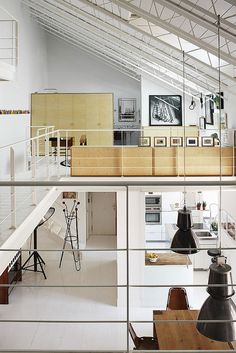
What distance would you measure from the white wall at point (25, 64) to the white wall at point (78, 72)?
419 millimetres

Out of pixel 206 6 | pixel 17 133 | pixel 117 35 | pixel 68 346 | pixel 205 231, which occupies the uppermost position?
pixel 117 35

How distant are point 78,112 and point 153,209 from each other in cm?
262

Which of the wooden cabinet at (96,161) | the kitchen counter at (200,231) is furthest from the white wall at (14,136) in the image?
the kitchen counter at (200,231)

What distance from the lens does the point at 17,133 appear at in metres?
7.62

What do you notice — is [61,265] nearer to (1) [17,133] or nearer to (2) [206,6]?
(1) [17,133]

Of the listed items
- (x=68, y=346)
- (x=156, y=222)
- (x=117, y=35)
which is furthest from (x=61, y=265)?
(x=117, y=35)

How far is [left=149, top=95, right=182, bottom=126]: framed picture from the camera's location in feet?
31.7

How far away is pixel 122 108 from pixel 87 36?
264 centimetres

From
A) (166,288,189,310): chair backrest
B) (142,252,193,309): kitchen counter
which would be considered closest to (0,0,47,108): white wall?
(142,252,193,309): kitchen counter

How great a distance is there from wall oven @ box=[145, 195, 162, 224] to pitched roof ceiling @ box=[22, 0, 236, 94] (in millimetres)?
2104

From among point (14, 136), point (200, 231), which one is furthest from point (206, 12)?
point (14, 136)

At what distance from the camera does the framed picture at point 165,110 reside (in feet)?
31.7

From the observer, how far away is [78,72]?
1083 centimetres

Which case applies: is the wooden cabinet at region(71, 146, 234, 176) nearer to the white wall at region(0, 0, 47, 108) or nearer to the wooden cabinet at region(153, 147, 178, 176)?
the wooden cabinet at region(153, 147, 178, 176)
